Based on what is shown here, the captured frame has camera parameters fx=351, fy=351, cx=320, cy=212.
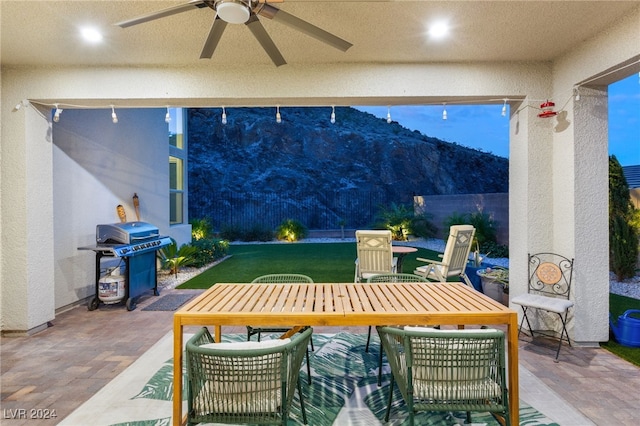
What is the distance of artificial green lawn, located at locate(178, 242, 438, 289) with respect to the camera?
6.85 metres

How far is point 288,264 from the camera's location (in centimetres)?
851

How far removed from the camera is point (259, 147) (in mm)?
26828

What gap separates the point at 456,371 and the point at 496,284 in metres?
3.43

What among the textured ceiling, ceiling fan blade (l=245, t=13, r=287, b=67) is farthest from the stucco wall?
ceiling fan blade (l=245, t=13, r=287, b=67)

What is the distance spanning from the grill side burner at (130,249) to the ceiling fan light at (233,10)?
3529mm

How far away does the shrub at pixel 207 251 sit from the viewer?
8188 millimetres

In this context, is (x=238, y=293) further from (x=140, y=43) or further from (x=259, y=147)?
(x=259, y=147)

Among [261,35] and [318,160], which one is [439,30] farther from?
[318,160]

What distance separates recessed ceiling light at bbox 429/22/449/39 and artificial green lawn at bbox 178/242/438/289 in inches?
175

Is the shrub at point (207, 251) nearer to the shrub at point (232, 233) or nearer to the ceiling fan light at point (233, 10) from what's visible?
the shrub at point (232, 233)

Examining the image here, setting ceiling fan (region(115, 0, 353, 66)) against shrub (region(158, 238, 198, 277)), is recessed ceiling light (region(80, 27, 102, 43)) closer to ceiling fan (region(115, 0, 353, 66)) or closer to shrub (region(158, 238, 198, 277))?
ceiling fan (region(115, 0, 353, 66))

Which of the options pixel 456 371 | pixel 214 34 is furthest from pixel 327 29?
pixel 456 371

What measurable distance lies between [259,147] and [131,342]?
2413cm

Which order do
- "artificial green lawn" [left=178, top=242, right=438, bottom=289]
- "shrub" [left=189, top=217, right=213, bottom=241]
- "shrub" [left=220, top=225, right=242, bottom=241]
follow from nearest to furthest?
1. "artificial green lawn" [left=178, top=242, right=438, bottom=289]
2. "shrub" [left=189, top=217, right=213, bottom=241]
3. "shrub" [left=220, top=225, right=242, bottom=241]
